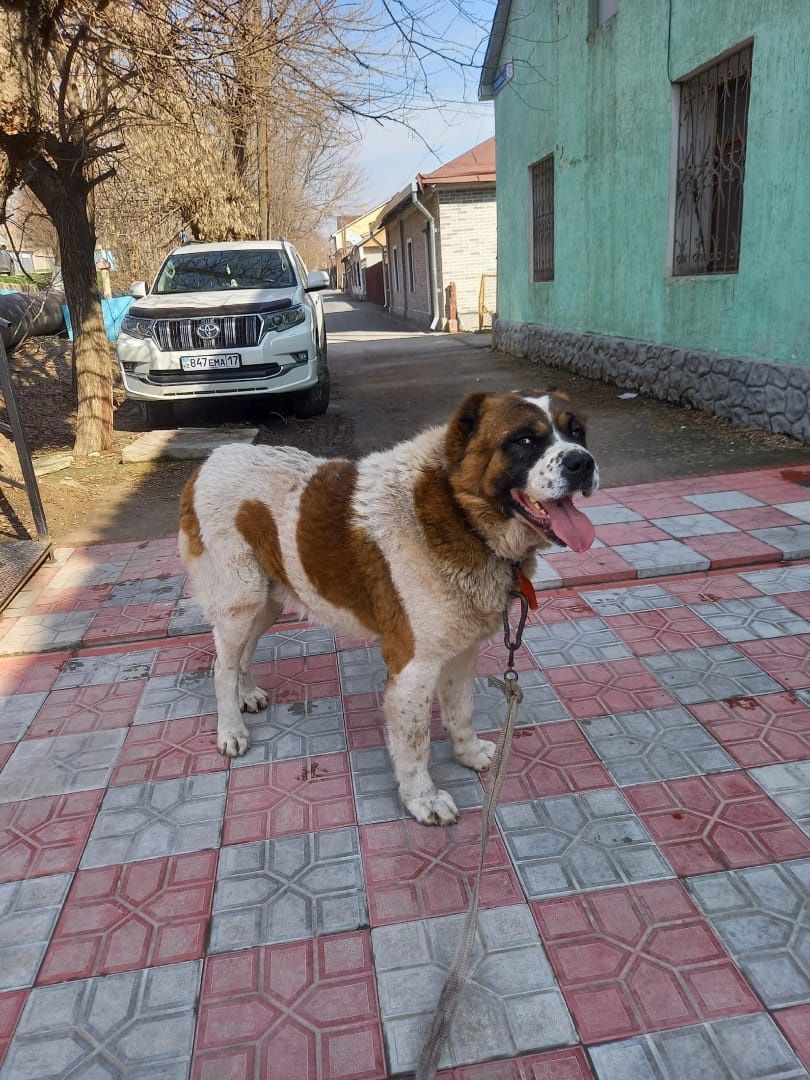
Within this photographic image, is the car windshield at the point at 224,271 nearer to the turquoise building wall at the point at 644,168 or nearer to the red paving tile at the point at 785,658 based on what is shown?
the turquoise building wall at the point at 644,168

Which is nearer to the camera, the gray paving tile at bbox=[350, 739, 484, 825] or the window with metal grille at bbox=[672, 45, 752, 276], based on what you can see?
the gray paving tile at bbox=[350, 739, 484, 825]

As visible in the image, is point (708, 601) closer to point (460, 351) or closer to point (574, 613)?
point (574, 613)

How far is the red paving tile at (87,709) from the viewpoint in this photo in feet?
12.0

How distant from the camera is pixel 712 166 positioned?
8.74m

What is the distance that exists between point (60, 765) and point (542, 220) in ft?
46.7

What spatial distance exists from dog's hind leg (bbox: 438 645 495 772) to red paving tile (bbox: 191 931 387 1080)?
96 cm

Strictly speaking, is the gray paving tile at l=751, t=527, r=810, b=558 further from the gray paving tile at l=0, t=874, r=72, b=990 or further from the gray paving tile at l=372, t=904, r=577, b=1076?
the gray paving tile at l=0, t=874, r=72, b=990

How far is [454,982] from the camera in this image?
82.0 inches

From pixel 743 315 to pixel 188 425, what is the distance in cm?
757

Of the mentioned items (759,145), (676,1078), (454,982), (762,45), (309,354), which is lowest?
(676,1078)

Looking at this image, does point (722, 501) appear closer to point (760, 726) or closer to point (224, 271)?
point (760, 726)

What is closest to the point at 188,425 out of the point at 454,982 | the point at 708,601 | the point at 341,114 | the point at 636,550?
the point at 341,114

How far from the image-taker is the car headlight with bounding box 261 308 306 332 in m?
9.25

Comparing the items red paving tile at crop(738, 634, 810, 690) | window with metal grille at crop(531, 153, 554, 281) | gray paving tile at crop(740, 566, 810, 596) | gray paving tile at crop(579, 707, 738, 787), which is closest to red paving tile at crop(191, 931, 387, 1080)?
gray paving tile at crop(579, 707, 738, 787)
